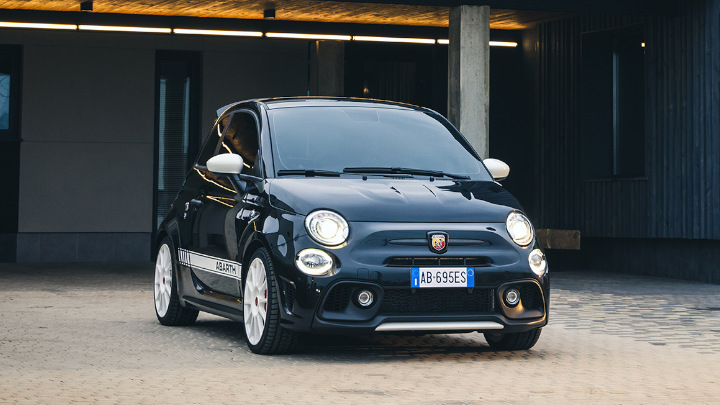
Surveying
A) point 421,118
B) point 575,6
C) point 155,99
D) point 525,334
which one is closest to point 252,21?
point 155,99

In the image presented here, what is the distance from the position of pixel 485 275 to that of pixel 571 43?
12388mm

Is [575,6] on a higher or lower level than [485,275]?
higher

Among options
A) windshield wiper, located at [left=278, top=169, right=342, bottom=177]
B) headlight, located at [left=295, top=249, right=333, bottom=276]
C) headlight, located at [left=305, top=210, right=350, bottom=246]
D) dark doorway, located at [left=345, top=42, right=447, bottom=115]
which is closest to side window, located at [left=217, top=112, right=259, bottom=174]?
windshield wiper, located at [left=278, top=169, right=342, bottom=177]

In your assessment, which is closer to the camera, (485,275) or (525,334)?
(485,275)

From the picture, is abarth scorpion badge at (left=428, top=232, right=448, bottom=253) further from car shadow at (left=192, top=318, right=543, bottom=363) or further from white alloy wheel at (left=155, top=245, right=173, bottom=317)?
white alloy wheel at (left=155, top=245, right=173, bottom=317)

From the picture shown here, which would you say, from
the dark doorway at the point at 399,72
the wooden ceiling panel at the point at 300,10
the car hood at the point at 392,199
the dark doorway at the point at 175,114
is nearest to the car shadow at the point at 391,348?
the car hood at the point at 392,199

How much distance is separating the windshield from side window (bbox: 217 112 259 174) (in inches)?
8.0

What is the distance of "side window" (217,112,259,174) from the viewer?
350 inches

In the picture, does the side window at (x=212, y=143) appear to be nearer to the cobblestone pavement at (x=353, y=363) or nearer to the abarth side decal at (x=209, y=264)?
the abarth side decal at (x=209, y=264)

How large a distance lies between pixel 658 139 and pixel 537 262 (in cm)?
1000

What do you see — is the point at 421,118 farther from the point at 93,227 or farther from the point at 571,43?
the point at 93,227

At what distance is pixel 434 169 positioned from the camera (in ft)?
28.9

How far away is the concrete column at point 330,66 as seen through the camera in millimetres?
21094

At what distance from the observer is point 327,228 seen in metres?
7.71
